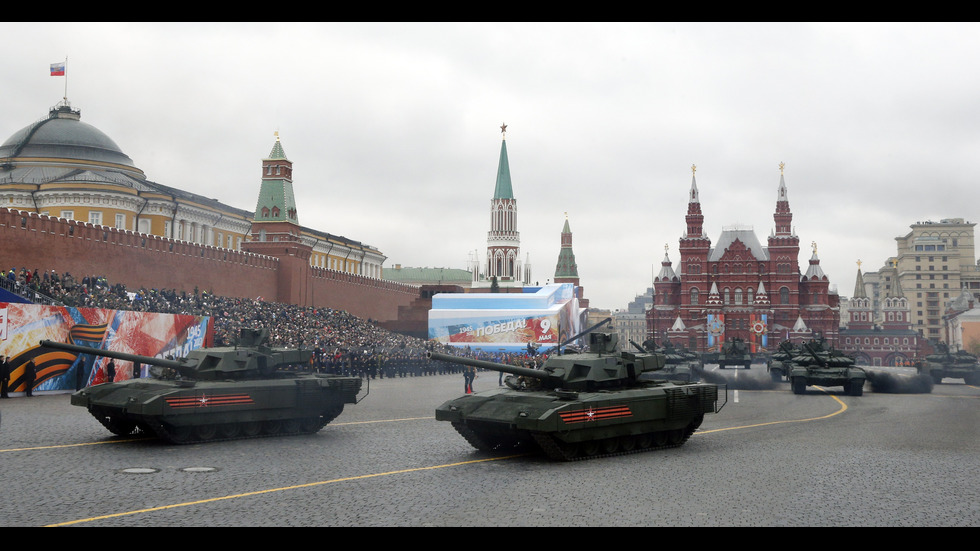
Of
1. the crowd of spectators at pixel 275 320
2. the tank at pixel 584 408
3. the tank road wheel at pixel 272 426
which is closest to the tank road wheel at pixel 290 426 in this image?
the tank road wheel at pixel 272 426

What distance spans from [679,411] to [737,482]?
12.9 feet

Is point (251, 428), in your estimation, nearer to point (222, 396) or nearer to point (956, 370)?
point (222, 396)

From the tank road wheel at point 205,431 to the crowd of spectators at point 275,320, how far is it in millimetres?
14428

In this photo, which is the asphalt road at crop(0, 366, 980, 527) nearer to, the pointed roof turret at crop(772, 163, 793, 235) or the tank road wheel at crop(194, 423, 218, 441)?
the tank road wheel at crop(194, 423, 218, 441)

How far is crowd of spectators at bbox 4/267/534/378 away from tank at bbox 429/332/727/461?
18.7m

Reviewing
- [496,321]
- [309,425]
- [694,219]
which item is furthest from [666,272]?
[309,425]

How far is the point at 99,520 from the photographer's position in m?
9.07

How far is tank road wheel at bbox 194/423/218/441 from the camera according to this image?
51.0 ft

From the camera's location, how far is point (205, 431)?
51.4 feet

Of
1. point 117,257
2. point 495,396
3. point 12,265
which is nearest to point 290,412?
point 495,396

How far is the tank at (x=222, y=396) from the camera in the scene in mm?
14969

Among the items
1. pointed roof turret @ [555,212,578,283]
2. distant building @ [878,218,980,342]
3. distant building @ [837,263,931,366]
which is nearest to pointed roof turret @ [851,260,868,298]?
distant building @ [837,263,931,366]

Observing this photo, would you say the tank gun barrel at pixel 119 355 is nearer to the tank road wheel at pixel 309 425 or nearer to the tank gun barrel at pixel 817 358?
the tank road wheel at pixel 309 425
